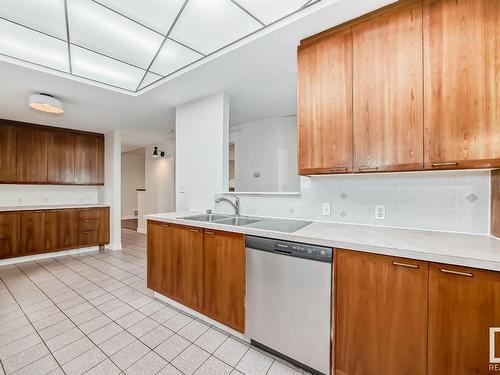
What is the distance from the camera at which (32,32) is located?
5.92 feet

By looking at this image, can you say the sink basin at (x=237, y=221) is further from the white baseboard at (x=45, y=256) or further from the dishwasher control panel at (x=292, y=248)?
the white baseboard at (x=45, y=256)

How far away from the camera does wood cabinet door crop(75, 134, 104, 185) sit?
4.56 meters

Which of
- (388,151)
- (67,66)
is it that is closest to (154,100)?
(67,66)

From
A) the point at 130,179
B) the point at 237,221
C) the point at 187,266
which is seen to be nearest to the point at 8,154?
the point at 187,266

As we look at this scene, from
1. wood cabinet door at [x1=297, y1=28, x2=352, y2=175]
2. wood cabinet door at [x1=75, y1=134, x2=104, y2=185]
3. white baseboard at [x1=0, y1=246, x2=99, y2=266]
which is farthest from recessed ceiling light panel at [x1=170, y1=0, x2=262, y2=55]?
white baseboard at [x1=0, y1=246, x2=99, y2=266]

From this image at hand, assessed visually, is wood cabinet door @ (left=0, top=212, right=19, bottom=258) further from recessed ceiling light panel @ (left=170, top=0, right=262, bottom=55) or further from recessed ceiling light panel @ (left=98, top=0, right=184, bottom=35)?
recessed ceiling light panel @ (left=170, top=0, right=262, bottom=55)

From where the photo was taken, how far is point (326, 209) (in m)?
2.00

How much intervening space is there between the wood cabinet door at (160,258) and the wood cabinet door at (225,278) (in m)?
0.54

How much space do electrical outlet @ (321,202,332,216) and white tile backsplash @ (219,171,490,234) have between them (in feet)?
0.09

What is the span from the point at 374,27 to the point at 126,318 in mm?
3217

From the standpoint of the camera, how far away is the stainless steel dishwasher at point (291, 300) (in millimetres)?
1407

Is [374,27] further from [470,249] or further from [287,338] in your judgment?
[287,338]

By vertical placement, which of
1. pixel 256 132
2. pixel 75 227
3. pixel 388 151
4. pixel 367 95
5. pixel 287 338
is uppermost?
pixel 256 132

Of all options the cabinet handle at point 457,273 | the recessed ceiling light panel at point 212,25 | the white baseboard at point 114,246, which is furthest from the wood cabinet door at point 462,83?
the white baseboard at point 114,246
